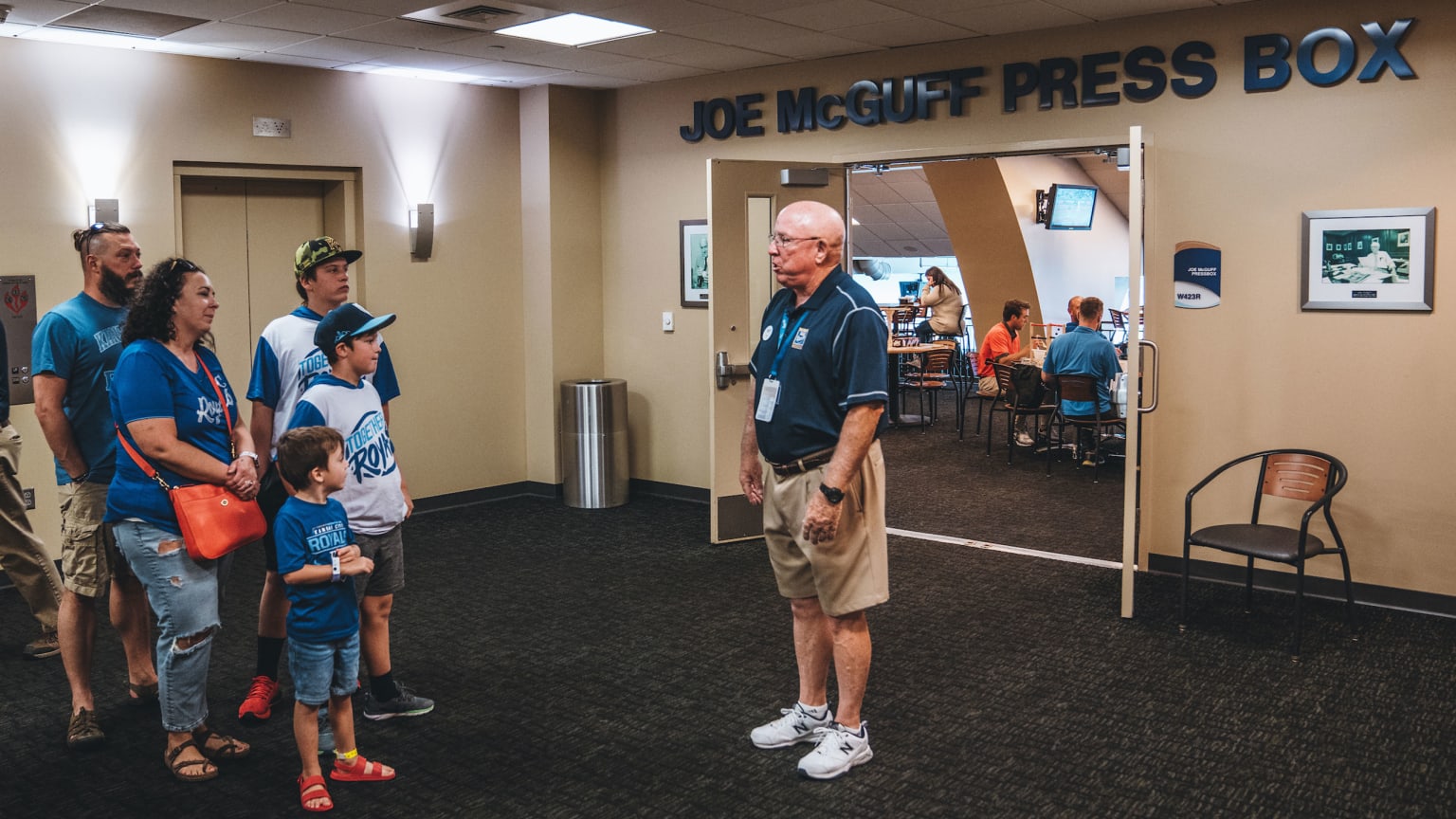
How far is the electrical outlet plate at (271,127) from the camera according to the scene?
22.4 ft

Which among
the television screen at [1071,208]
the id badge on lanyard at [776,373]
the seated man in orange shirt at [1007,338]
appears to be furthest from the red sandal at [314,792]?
the television screen at [1071,208]

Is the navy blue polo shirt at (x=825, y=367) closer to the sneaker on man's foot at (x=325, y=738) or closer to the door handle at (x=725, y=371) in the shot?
the sneaker on man's foot at (x=325, y=738)

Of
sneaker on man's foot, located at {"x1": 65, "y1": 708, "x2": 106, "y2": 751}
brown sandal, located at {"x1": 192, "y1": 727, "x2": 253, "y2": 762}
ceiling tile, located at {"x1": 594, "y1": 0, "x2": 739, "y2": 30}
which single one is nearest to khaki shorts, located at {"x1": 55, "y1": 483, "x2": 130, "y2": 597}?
sneaker on man's foot, located at {"x1": 65, "y1": 708, "x2": 106, "y2": 751}

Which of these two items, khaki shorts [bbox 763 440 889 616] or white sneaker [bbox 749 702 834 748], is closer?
khaki shorts [bbox 763 440 889 616]

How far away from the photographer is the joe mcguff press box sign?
5.16m

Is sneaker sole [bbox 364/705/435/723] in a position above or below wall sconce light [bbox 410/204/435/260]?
below

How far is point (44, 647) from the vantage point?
4762 millimetres

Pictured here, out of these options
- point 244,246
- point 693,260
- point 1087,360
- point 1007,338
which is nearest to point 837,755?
point 693,260

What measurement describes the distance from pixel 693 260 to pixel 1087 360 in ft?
9.79

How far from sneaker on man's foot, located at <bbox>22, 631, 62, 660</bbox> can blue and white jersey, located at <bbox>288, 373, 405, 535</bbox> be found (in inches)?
78.8

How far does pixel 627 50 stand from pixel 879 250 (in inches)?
472

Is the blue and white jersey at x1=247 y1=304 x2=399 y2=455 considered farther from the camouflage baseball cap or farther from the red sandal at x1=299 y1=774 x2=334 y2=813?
the red sandal at x1=299 y1=774 x2=334 y2=813

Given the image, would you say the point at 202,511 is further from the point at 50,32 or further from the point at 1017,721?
the point at 50,32

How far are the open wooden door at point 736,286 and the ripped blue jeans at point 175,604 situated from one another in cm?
346
